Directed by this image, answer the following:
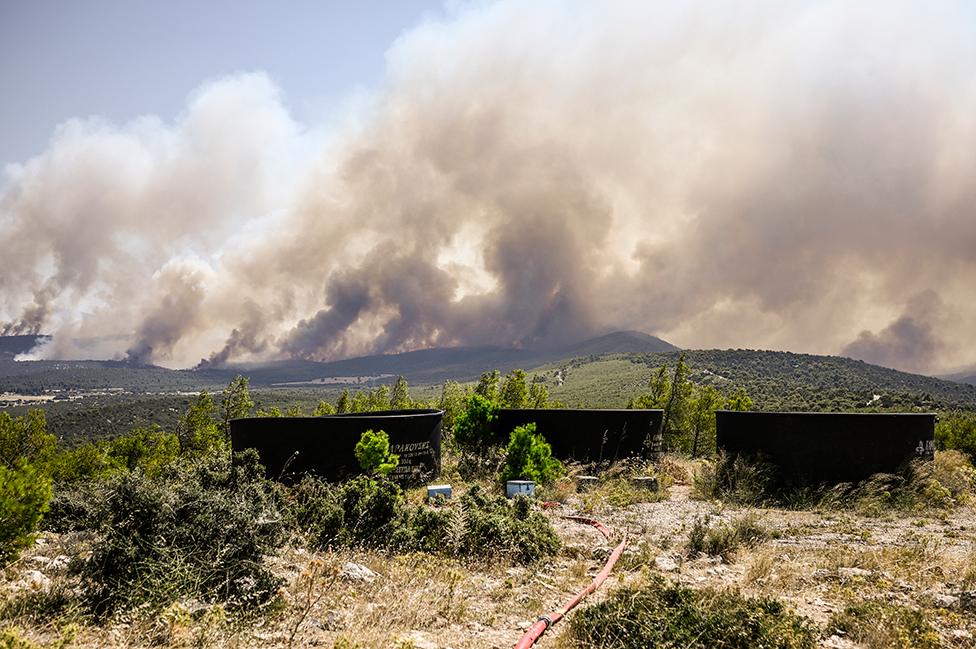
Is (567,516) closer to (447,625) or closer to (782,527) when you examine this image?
(782,527)

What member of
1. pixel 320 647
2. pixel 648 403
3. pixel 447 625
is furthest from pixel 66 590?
pixel 648 403

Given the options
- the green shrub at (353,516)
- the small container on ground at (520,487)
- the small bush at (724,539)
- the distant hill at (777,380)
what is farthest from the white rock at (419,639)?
the distant hill at (777,380)

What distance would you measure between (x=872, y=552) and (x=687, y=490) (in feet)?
31.3

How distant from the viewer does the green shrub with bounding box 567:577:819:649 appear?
266 inches

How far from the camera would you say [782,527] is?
46.3ft

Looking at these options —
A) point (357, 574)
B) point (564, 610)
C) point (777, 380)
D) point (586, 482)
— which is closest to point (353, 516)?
point (357, 574)

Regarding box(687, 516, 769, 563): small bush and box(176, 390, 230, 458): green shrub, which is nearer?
box(687, 516, 769, 563): small bush

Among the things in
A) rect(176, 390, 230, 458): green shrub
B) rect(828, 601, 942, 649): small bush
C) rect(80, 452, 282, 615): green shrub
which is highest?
rect(80, 452, 282, 615): green shrub

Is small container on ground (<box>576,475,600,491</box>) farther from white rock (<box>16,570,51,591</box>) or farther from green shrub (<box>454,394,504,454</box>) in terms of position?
white rock (<box>16,570,51,591</box>)

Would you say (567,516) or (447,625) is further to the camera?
(567,516)

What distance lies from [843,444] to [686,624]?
13.6 metres

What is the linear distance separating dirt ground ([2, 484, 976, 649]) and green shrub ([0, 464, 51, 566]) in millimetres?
482

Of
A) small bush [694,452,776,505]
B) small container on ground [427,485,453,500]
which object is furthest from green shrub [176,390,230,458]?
small bush [694,452,776,505]

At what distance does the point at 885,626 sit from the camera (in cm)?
742
